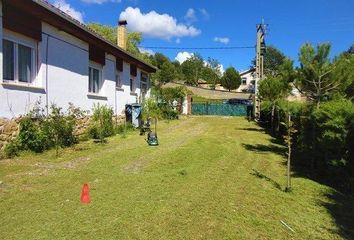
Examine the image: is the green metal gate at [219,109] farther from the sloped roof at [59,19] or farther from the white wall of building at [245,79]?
the white wall of building at [245,79]

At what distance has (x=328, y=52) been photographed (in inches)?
461

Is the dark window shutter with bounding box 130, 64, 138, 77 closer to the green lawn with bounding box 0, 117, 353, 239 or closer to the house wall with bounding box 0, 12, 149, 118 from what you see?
the house wall with bounding box 0, 12, 149, 118

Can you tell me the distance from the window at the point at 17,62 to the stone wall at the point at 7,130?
1228mm

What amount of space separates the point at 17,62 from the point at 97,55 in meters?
6.09

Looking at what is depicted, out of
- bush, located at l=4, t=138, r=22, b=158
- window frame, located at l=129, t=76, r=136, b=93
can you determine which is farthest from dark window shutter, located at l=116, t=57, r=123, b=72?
bush, located at l=4, t=138, r=22, b=158

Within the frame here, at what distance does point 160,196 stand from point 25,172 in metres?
3.43

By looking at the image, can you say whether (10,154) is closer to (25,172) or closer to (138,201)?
(25,172)

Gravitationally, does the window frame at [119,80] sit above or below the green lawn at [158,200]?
above

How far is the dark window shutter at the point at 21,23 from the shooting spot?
10.0 metres

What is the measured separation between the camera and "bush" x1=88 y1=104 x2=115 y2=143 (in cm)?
1488

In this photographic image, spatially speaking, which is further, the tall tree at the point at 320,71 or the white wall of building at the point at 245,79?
Result: the white wall of building at the point at 245,79

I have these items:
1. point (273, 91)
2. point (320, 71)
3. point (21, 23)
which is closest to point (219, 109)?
point (273, 91)

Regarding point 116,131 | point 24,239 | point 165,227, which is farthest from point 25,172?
point 116,131

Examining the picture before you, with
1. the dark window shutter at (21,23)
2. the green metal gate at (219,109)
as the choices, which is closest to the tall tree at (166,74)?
the green metal gate at (219,109)
